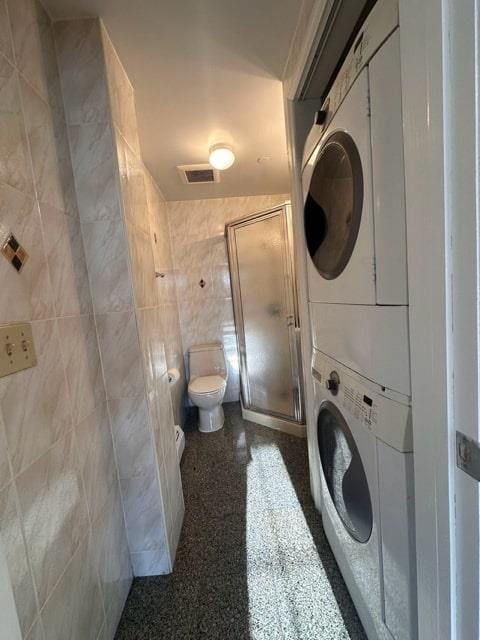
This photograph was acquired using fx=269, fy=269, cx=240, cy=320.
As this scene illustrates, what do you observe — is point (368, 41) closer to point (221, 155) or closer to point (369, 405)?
point (369, 405)

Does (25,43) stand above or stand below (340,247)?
above

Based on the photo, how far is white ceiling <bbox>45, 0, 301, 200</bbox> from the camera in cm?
99

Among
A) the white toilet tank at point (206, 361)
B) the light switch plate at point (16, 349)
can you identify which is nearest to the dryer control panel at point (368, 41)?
the light switch plate at point (16, 349)

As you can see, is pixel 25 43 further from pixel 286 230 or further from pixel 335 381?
pixel 286 230

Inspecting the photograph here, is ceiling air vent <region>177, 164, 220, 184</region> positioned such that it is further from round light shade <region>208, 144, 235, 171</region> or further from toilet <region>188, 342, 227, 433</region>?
toilet <region>188, 342, 227, 433</region>

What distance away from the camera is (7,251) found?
2.21ft

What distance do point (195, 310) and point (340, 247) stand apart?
2.28 metres

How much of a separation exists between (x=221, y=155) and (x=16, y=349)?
1706 mm

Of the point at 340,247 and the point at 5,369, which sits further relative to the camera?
the point at 340,247

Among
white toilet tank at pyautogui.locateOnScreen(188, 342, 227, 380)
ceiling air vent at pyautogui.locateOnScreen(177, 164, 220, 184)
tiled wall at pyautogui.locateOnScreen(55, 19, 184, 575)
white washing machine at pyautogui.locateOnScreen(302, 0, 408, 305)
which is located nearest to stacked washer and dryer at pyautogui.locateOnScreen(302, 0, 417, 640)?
white washing machine at pyautogui.locateOnScreen(302, 0, 408, 305)

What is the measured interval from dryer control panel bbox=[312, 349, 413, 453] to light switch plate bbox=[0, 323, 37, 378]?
34.4 inches

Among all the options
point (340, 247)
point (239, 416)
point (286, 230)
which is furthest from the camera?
point (239, 416)

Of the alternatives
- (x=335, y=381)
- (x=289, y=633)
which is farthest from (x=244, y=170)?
(x=289, y=633)

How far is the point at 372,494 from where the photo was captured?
71cm
